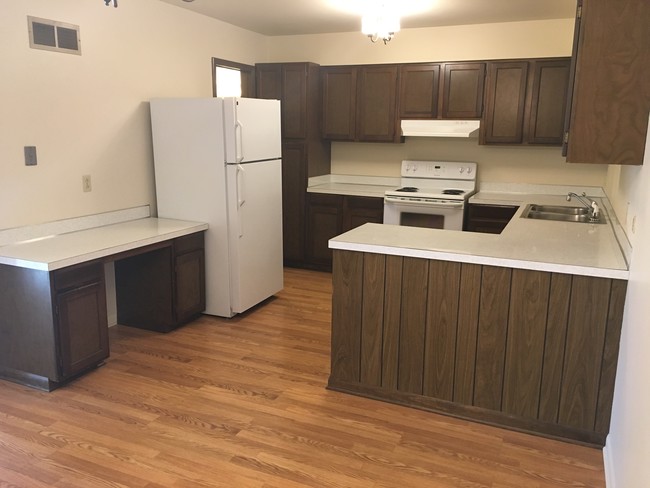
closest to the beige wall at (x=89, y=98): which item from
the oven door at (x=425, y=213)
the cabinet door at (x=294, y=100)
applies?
the cabinet door at (x=294, y=100)

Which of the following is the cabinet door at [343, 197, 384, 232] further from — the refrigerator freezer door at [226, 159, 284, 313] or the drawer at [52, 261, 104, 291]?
the drawer at [52, 261, 104, 291]

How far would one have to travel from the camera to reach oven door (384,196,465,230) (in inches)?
189

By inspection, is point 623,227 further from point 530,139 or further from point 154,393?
point 154,393

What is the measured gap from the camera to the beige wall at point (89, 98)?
3090 millimetres

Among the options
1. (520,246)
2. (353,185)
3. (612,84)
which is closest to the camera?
(612,84)

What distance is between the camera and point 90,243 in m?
3.23

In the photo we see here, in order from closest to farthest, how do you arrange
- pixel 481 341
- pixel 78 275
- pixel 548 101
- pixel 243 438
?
1. pixel 243 438
2. pixel 481 341
3. pixel 78 275
4. pixel 548 101

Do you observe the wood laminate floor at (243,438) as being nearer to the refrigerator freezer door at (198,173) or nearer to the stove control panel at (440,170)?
the refrigerator freezer door at (198,173)

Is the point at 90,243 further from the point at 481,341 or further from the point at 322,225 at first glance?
the point at 322,225

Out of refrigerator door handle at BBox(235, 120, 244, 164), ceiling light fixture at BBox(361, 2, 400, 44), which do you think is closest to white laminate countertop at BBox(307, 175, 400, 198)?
refrigerator door handle at BBox(235, 120, 244, 164)

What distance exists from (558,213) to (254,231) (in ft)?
8.04

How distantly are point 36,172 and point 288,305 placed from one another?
216cm

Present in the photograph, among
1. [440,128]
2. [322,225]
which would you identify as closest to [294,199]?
[322,225]

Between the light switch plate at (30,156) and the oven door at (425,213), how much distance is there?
118 inches
